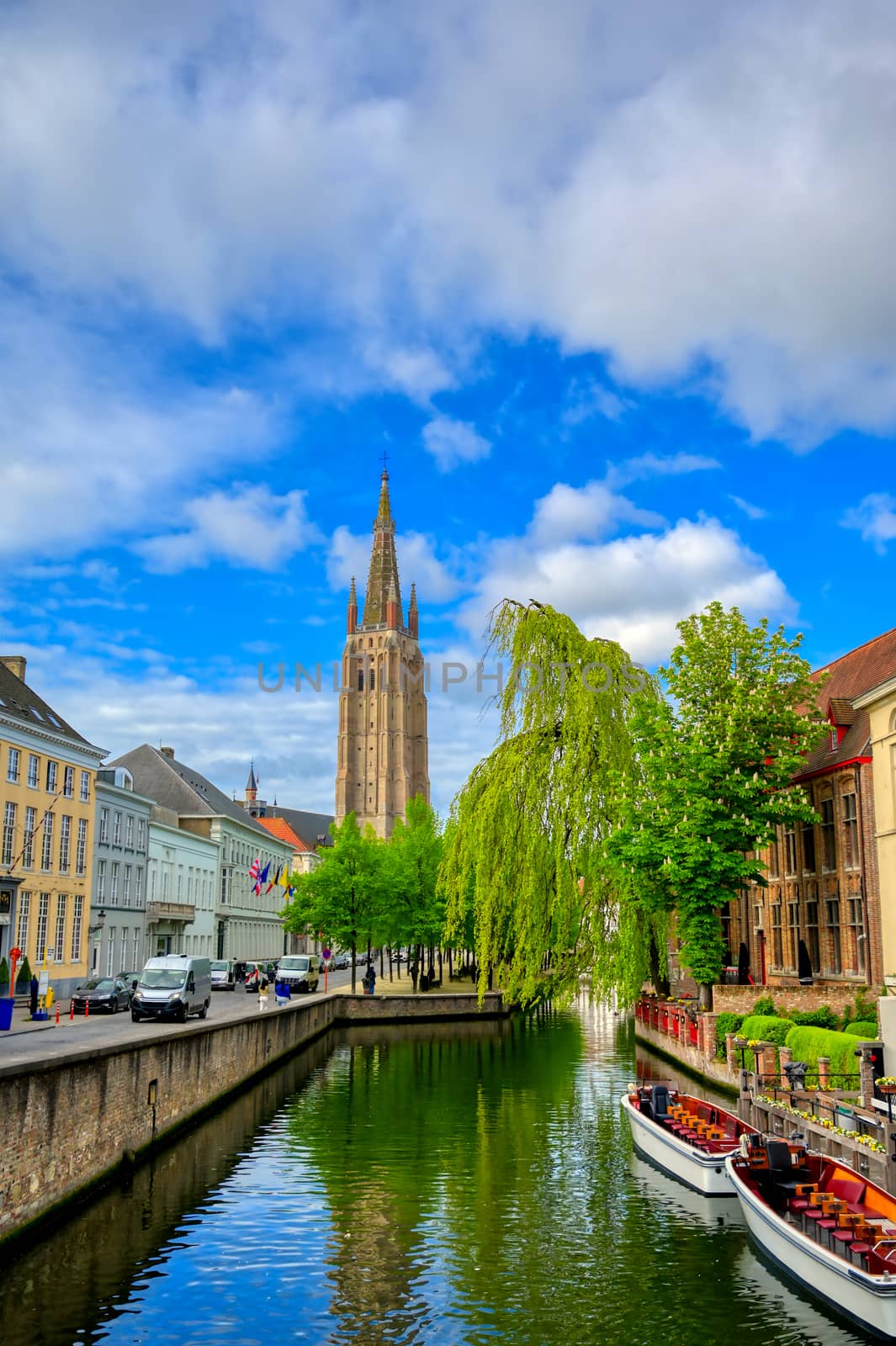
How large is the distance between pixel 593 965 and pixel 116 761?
202 feet

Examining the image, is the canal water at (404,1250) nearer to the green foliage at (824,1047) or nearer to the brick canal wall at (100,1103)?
the brick canal wall at (100,1103)

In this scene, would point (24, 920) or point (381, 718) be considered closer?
point (24, 920)

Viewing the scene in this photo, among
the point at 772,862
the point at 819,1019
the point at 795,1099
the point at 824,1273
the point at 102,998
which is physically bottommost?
the point at 824,1273

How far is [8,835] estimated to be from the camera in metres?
50.2

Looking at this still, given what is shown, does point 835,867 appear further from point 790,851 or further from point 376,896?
point 376,896

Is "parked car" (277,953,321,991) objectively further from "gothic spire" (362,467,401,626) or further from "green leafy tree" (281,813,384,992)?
"gothic spire" (362,467,401,626)

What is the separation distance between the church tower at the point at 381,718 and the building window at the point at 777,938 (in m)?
121

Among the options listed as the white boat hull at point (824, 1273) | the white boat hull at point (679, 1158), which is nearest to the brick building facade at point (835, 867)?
the white boat hull at point (679, 1158)

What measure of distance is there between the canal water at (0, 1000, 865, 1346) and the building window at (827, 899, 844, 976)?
58.1 ft

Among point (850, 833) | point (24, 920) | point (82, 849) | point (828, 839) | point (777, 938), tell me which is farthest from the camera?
point (82, 849)

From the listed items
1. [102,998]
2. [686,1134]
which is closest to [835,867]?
[686,1134]

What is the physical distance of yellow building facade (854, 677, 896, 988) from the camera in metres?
36.4

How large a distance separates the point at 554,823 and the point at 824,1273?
22.0 m

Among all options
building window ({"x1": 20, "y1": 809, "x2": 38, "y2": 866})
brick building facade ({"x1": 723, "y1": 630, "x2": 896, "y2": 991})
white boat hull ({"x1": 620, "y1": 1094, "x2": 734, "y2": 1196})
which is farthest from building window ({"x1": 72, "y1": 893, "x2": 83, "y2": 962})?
white boat hull ({"x1": 620, "y1": 1094, "x2": 734, "y2": 1196})
